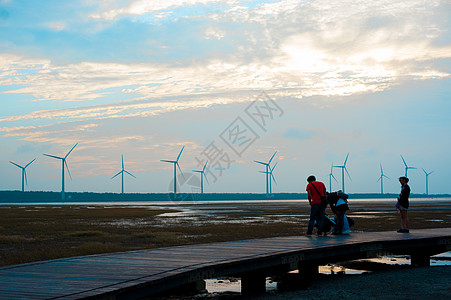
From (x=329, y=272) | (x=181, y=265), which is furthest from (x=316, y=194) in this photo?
(x=181, y=265)

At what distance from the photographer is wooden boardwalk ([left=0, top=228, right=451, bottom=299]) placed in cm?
841

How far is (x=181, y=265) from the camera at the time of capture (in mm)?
10695

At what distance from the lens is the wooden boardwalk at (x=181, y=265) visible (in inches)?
331

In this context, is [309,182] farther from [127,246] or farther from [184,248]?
[127,246]

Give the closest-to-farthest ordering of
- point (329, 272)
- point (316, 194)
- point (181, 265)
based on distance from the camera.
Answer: point (181, 265)
point (329, 272)
point (316, 194)

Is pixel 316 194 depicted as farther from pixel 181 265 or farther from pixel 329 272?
pixel 181 265

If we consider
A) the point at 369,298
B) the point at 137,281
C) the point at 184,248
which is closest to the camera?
the point at 137,281

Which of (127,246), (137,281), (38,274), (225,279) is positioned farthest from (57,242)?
(137,281)

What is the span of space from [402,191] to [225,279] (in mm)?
7316

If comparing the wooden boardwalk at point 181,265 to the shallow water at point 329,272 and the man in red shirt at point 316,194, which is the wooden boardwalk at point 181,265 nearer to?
the shallow water at point 329,272

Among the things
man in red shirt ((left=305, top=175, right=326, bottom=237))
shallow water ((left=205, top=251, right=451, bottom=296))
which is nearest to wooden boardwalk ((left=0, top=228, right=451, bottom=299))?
shallow water ((left=205, top=251, right=451, bottom=296))

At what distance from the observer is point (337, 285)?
43.2ft

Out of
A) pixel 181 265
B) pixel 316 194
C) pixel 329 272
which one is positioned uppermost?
pixel 316 194

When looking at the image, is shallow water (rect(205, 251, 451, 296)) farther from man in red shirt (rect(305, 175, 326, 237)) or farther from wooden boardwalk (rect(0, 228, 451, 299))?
man in red shirt (rect(305, 175, 326, 237))
